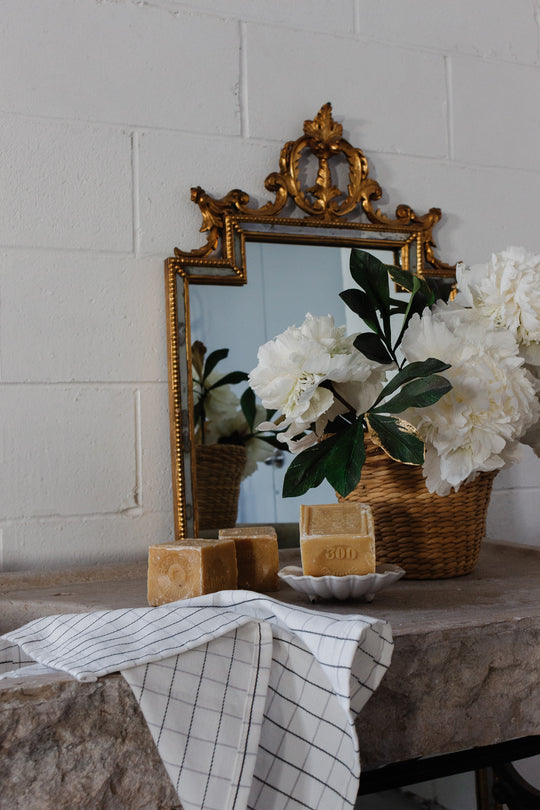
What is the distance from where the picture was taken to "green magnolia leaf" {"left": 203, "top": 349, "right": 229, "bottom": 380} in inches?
49.4

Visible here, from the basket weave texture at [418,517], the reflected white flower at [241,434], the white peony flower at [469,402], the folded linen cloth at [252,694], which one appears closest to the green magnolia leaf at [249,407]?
the reflected white flower at [241,434]

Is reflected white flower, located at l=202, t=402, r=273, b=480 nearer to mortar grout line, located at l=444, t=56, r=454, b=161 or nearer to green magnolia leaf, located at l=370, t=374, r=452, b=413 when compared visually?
green magnolia leaf, located at l=370, t=374, r=452, b=413

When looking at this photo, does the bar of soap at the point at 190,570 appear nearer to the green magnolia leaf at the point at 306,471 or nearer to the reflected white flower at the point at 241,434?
the green magnolia leaf at the point at 306,471

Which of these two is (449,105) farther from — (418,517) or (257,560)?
(257,560)

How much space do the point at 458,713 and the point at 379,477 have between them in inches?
13.7

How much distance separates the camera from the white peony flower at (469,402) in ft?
2.87

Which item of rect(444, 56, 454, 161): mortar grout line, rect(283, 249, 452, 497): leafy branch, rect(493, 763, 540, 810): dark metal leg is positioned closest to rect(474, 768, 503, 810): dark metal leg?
rect(493, 763, 540, 810): dark metal leg

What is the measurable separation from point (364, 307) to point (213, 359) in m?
0.36

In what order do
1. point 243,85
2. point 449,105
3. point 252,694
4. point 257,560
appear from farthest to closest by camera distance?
point 449,105 → point 243,85 → point 257,560 → point 252,694

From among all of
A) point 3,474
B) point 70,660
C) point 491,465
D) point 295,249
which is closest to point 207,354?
point 295,249

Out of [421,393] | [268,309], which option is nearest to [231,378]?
[268,309]

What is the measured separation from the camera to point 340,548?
2.68 ft

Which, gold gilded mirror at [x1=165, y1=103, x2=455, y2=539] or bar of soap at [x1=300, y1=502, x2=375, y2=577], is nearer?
bar of soap at [x1=300, y1=502, x2=375, y2=577]

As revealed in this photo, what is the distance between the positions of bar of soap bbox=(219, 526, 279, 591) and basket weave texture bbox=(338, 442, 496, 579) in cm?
17
